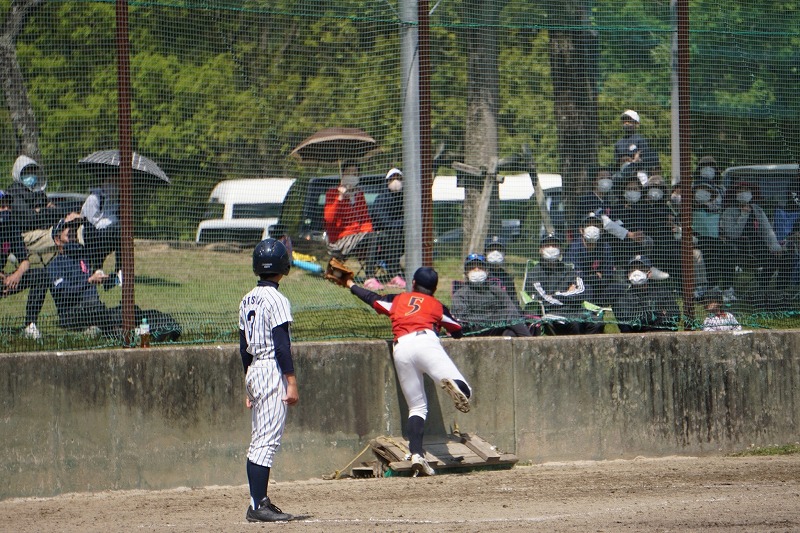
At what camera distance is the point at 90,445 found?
825cm

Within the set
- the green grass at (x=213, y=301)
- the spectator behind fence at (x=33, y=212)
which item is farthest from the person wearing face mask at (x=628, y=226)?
the spectator behind fence at (x=33, y=212)

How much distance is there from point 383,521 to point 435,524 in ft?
1.13

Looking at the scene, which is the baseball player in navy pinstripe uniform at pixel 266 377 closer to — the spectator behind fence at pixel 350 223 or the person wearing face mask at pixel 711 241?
the spectator behind fence at pixel 350 223

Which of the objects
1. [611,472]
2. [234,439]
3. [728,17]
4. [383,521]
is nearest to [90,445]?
[234,439]

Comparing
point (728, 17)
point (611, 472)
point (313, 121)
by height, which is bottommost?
point (611, 472)

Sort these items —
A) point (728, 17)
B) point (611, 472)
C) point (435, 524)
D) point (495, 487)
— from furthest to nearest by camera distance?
point (728, 17) < point (611, 472) < point (495, 487) < point (435, 524)

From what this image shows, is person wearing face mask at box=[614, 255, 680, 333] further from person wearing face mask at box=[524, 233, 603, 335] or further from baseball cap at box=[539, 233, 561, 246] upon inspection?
baseball cap at box=[539, 233, 561, 246]

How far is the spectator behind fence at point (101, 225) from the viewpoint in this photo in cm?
843

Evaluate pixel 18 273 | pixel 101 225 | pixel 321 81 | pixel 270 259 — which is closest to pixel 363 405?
pixel 270 259

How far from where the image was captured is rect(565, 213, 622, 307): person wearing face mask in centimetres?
912

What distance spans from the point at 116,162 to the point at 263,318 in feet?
8.54

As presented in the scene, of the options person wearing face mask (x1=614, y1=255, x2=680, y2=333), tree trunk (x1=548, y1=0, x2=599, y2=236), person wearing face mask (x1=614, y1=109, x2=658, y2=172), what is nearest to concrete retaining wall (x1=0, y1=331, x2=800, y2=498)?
person wearing face mask (x1=614, y1=255, x2=680, y2=333)

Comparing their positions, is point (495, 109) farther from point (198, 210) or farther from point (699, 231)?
point (198, 210)

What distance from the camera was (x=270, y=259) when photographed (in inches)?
269
